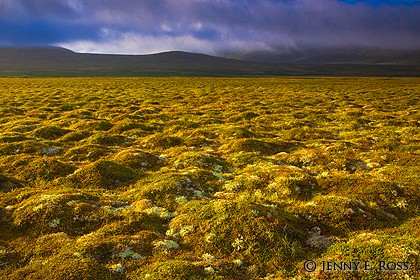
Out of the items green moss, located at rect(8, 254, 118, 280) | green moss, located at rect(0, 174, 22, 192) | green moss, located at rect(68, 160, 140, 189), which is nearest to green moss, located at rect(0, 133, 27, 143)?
green moss, located at rect(0, 174, 22, 192)

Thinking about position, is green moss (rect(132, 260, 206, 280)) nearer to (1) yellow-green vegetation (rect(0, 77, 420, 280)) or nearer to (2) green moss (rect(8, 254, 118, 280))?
(1) yellow-green vegetation (rect(0, 77, 420, 280))

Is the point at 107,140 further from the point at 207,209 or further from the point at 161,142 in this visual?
the point at 207,209

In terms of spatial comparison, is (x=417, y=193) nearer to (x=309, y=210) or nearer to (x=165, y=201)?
(x=309, y=210)

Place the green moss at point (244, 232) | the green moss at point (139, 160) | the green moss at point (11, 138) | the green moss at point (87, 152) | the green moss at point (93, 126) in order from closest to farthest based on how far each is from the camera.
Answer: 1. the green moss at point (244, 232)
2. the green moss at point (139, 160)
3. the green moss at point (87, 152)
4. the green moss at point (11, 138)
5. the green moss at point (93, 126)

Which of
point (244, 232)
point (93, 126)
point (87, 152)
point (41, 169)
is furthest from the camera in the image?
point (93, 126)

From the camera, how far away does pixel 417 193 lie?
15.1 m

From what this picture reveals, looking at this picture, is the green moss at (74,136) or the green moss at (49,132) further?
the green moss at (49,132)

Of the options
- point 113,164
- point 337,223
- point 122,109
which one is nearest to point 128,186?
point 113,164

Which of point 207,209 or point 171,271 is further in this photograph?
point 207,209

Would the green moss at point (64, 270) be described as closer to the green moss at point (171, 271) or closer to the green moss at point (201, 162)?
the green moss at point (171, 271)

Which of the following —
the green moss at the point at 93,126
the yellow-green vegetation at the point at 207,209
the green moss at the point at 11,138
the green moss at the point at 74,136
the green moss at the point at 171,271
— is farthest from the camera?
the green moss at the point at 93,126

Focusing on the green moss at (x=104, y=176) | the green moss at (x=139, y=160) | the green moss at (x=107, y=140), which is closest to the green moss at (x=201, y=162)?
the green moss at (x=139, y=160)

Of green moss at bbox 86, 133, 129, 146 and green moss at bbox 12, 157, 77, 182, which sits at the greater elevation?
green moss at bbox 12, 157, 77, 182

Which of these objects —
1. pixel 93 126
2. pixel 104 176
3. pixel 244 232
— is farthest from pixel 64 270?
pixel 93 126
